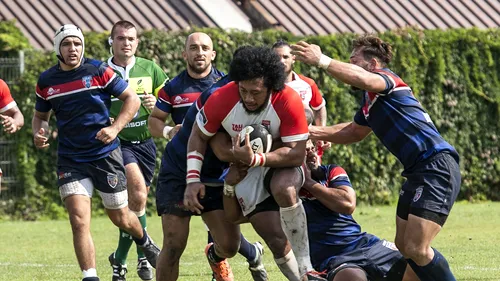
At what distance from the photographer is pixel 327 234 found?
25.8 ft

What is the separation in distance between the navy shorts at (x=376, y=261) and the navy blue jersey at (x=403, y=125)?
0.70m

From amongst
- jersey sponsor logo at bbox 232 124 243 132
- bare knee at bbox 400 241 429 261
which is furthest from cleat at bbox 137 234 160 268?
bare knee at bbox 400 241 429 261

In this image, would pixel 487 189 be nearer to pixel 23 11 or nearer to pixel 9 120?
pixel 23 11

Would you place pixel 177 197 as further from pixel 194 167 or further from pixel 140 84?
pixel 140 84

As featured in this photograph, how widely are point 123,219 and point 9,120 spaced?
1363 millimetres

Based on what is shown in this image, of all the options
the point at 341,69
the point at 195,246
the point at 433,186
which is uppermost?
the point at 341,69

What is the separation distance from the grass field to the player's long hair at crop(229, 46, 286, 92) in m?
2.93

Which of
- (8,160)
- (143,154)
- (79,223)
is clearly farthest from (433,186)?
(8,160)

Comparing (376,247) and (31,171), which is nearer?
(376,247)

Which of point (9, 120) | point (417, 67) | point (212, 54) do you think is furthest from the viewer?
point (417, 67)

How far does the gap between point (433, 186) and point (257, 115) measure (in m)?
1.33

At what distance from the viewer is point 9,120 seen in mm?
9523

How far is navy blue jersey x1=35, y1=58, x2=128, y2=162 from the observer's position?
30.5 feet

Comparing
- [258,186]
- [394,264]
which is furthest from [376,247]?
[258,186]
